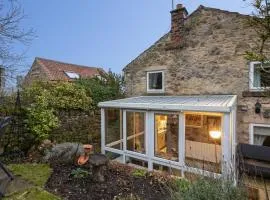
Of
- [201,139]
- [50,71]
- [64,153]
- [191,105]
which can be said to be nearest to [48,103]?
[64,153]

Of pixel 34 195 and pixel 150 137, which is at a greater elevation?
pixel 150 137

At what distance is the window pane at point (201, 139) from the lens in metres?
7.69

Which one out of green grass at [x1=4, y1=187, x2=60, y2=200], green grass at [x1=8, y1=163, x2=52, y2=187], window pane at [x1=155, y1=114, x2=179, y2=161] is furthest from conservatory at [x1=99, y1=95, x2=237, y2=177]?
green grass at [x1=4, y1=187, x2=60, y2=200]

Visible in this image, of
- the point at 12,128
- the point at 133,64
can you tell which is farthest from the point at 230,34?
the point at 12,128

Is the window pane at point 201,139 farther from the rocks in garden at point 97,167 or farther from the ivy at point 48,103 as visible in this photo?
the ivy at point 48,103

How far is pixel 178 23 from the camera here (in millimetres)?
11312

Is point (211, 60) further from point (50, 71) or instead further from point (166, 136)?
point (50, 71)

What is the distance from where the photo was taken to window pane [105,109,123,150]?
10047mm

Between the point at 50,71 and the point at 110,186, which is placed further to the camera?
the point at 50,71

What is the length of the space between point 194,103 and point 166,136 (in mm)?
1582

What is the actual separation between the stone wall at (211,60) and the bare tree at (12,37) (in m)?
5.90

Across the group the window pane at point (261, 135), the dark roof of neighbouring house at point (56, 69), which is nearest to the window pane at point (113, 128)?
the window pane at point (261, 135)

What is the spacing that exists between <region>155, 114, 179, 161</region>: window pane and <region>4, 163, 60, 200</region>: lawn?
12.9 ft

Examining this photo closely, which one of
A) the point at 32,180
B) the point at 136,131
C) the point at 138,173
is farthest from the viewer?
the point at 136,131
